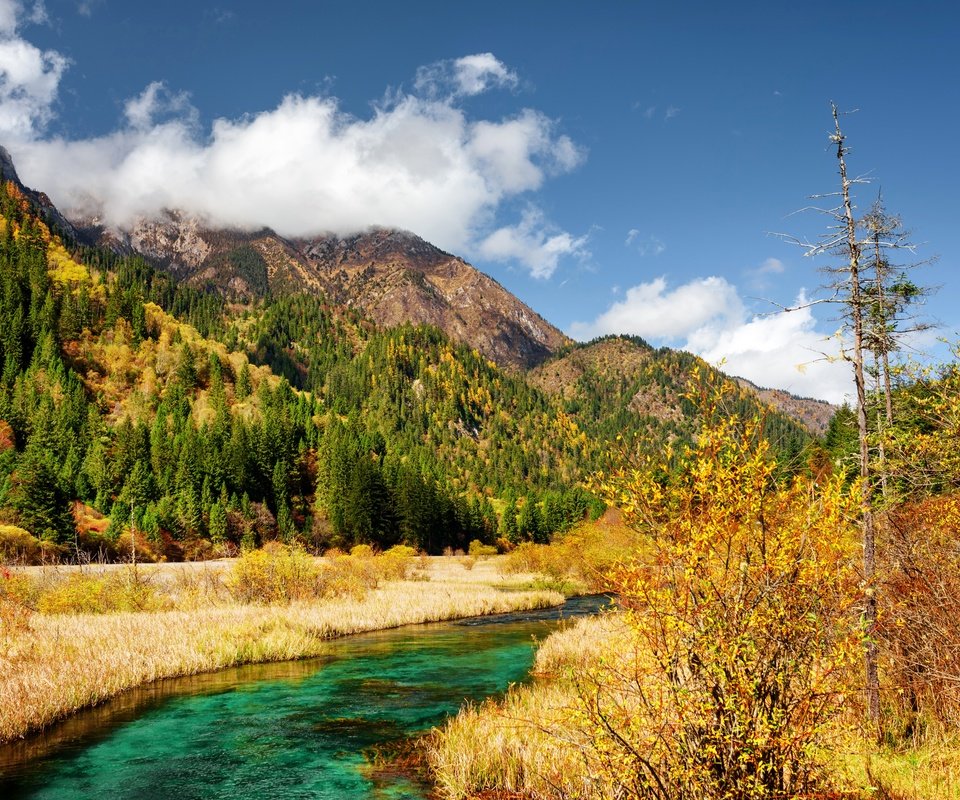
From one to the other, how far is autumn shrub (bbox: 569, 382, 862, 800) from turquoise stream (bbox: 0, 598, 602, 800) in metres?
9.12

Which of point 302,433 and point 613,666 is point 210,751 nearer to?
point 613,666

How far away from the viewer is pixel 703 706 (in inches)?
253

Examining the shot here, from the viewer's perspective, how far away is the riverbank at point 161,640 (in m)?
19.6

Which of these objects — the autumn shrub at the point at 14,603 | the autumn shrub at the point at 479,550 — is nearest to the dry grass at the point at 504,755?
the autumn shrub at the point at 14,603

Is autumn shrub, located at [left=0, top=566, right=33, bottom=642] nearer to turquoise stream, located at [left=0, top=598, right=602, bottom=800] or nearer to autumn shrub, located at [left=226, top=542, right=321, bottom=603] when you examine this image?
turquoise stream, located at [left=0, top=598, right=602, bottom=800]

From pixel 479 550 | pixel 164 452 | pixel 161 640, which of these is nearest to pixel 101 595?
pixel 161 640

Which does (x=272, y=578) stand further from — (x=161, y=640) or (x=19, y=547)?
(x=19, y=547)

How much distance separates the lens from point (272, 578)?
131 ft

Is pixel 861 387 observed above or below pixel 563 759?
above

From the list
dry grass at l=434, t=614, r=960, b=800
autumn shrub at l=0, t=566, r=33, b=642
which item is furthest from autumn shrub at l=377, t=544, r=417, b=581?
dry grass at l=434, t=614, r=960, b=800

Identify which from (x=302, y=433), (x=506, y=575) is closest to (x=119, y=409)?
(x=302, y=433)

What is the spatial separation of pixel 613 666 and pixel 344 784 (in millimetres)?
10117

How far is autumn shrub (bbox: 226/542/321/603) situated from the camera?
Result: 3931 cm

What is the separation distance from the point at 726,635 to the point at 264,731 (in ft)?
53.5
